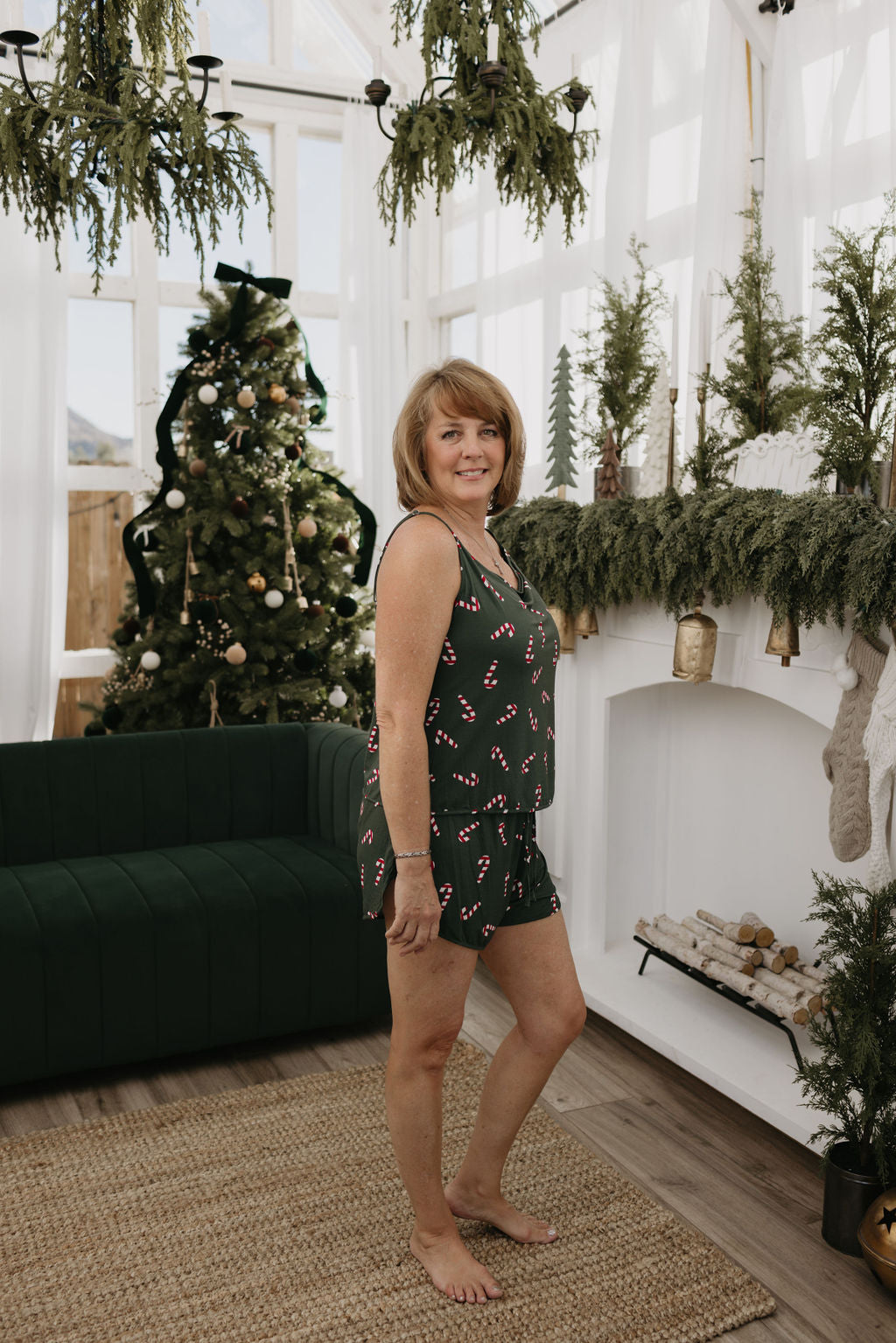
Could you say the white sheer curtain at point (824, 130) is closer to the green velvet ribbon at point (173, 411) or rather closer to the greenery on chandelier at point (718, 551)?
the greenery on chandelier at point (718, 551)

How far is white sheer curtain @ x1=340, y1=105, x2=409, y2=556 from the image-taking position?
5.40 metres

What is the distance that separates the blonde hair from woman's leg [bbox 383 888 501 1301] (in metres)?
0.68

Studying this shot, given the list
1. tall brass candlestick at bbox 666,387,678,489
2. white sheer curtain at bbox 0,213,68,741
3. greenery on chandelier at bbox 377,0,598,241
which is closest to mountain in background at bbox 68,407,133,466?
white sheer curtain at bbox 0,213,68,741

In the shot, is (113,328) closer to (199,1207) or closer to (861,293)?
(861,293)

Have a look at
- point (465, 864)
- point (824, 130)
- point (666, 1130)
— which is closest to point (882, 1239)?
point (666, 1130)

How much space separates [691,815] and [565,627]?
0.70m

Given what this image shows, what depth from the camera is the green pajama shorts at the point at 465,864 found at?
6.07 feet

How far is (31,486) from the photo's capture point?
481 centimetres

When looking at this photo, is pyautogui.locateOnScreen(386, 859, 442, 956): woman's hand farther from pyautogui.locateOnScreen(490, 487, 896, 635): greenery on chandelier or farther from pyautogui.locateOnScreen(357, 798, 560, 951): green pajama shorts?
pyautogui.locateOnScreen(490, 487, 896, 635): greenery on chandelier

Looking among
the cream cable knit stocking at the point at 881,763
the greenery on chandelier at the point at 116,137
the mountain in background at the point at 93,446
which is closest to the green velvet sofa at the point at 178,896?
the cream cable knit stocking at the point at 881,763

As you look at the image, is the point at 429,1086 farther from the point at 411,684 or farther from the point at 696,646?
the point at 696,646

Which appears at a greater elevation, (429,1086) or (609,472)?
(609,472)

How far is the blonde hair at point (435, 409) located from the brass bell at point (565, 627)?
4.65ft

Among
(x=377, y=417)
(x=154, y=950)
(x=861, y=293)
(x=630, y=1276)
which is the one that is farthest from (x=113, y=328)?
(x=630, y=1276)
